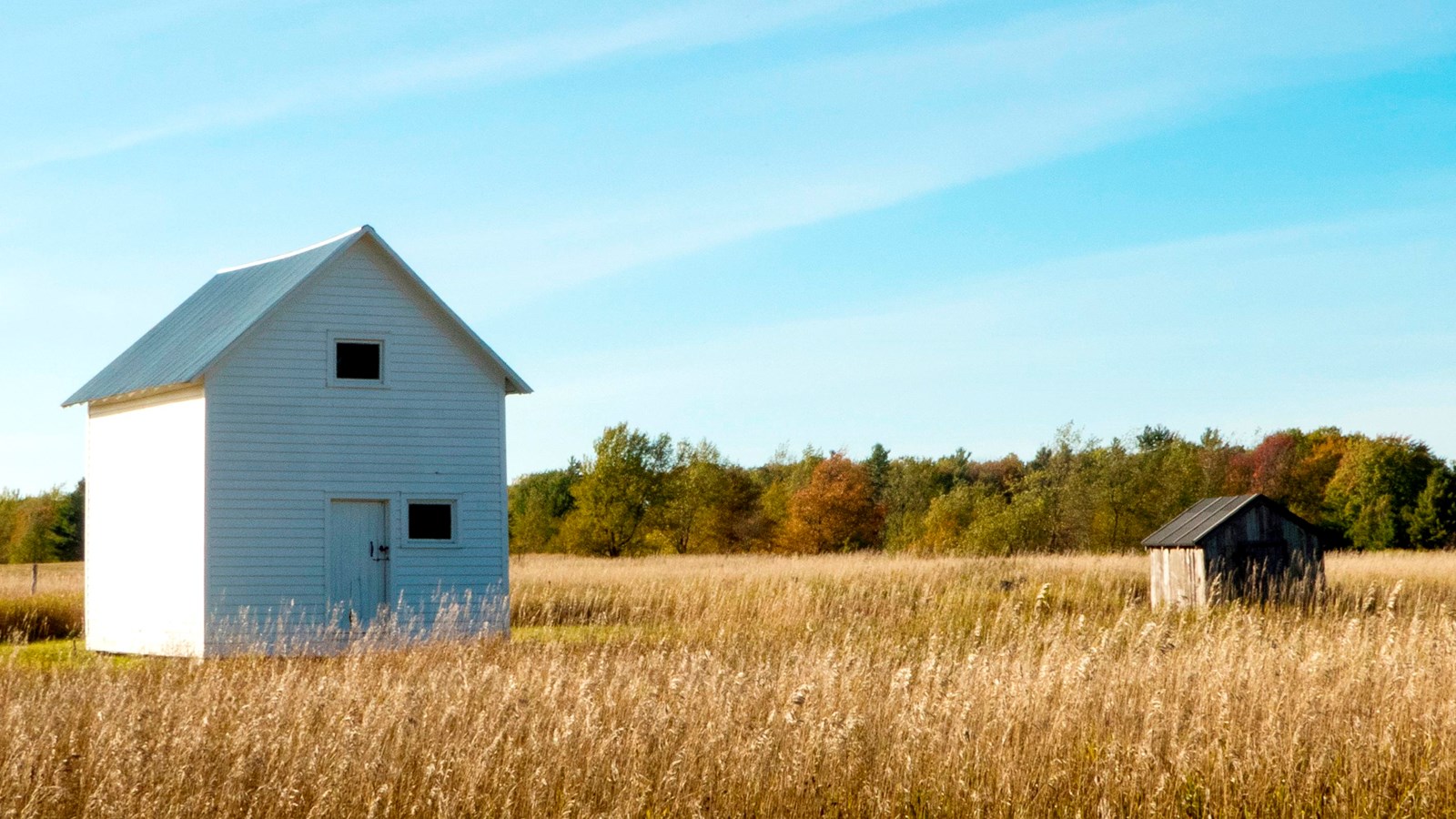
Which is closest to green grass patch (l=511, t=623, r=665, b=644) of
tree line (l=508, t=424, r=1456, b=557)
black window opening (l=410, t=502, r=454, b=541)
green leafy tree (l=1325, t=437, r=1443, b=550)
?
black window opening (l=410, t=502, r=454, b=541)

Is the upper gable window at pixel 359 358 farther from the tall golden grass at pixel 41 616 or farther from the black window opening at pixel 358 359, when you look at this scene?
the tall golden grass at pixel 41 616

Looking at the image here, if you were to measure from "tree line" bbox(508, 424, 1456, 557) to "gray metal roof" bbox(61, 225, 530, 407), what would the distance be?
29.7m

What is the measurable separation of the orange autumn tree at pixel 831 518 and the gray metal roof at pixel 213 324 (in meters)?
44.7

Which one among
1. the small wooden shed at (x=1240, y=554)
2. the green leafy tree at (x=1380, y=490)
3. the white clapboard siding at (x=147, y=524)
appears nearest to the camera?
the white clapboard siding at (x=147, y=524)

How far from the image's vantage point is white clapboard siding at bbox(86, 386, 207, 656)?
20703 mm

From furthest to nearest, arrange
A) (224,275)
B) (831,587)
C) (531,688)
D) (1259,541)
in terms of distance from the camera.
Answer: (224,275) < (831,587) < (1259,541) < (531,688)

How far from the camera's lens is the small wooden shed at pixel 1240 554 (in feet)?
68.3

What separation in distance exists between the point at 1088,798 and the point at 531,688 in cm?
341

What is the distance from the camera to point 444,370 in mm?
22297

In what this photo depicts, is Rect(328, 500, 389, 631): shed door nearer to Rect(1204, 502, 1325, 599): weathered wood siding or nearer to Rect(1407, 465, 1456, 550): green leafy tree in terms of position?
Rect(1204, 502, 1325, 599): weathered wood siding

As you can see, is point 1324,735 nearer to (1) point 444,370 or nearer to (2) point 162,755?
(2) point 162,755

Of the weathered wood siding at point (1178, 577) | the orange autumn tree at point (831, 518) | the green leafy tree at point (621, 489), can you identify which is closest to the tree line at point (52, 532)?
the green leafy tree at point (621, 489)

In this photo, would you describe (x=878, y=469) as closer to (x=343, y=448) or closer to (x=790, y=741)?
(x=343, y=448)

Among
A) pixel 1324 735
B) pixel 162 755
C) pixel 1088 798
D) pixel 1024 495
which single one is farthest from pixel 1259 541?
pixel 1024 495
